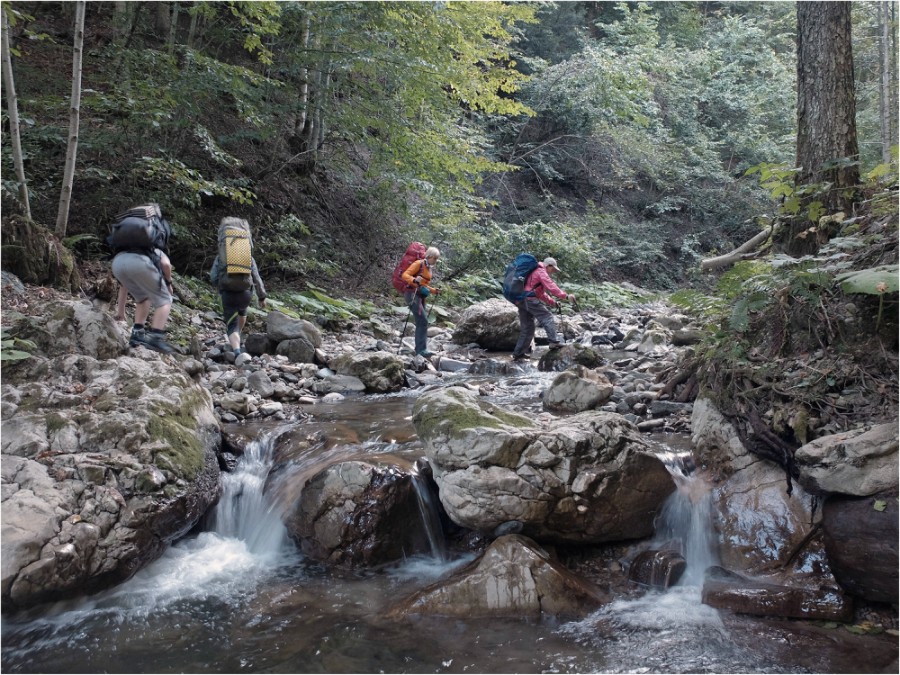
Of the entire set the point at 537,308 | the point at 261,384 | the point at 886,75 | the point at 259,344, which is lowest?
the point at 261,384

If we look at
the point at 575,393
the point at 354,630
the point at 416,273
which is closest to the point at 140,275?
the point at 354,630

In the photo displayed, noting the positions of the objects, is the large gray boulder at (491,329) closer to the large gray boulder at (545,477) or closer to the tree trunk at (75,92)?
the large gray boulder at (545,477)

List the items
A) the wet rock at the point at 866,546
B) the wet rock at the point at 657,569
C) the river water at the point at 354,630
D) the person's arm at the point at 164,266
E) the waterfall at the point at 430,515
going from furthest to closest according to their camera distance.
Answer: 1. the person's arm at the point at 164,266
2. the waterfall at the point at 430,515
3. the wet rock at the point at 657,569
4. the wet rock at the point at 866,546
5. the river water at the point at 354,630

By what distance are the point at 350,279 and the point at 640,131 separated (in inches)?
577

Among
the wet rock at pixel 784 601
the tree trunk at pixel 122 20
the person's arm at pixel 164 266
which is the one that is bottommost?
the wet rock at pixel 784 601

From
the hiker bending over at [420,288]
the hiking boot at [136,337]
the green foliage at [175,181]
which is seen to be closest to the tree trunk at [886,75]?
the hiker bending over at [420,288]

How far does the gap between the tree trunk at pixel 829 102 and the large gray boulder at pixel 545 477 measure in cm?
341

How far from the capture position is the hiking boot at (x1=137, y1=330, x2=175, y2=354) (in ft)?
21.1

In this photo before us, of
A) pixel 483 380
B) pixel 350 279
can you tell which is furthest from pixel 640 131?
pixel 483 380

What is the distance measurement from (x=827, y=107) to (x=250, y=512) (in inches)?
267

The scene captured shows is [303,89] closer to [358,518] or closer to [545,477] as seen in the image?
[358,518]

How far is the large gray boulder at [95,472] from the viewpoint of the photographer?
384cm

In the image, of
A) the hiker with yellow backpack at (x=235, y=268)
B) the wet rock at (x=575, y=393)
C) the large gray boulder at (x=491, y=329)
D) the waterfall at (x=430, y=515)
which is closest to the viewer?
the waterfall at (x=430, y=515)

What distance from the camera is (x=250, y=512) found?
543 centimetres
